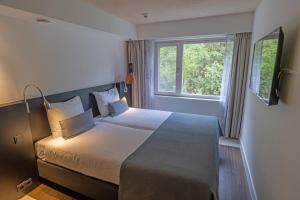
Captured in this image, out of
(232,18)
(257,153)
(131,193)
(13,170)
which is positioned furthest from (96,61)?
(257,153)

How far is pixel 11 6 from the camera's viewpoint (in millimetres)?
1676

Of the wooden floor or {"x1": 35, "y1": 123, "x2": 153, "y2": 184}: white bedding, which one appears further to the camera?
the wooden floor

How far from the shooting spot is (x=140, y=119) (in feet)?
9.45

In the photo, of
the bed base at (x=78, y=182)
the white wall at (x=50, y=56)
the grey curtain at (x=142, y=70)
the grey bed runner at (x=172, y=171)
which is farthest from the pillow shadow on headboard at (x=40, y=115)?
the grey curtain at (x=142, y=70)

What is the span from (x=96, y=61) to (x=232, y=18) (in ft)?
8.76

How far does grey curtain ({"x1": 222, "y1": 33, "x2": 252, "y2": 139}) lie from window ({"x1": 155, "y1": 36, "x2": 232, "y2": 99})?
0.28m

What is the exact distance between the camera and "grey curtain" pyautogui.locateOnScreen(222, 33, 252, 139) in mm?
3223

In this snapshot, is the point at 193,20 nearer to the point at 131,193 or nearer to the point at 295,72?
the point at 295,72

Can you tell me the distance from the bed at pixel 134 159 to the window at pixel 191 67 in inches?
55.7

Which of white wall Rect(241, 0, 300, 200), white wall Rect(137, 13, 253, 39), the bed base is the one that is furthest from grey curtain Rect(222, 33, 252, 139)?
the bed base

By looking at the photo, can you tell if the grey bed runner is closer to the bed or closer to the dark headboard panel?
the bed

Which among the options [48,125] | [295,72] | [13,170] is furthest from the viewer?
[48,125]

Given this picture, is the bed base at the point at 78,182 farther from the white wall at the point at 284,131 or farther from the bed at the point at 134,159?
the white wall at the point at 284,131

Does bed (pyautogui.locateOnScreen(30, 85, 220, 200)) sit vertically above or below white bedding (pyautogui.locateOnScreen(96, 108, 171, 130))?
below
